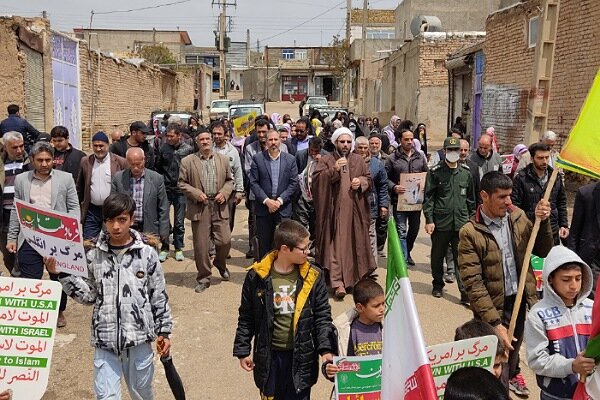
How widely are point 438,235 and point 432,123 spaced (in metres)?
20.0

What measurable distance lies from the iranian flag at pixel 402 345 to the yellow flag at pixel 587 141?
214cm

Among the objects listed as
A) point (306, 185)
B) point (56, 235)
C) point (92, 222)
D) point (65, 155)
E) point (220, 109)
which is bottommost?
point (92, 222)

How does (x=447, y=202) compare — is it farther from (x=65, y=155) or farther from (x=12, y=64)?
(x=12, y=64)

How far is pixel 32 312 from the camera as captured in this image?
12.4 feet

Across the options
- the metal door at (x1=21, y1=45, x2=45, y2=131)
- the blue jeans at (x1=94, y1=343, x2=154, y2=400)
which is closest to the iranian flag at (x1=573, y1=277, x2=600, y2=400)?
the blue jeans at (x1=94, y1=343, x2=154, y2=400)

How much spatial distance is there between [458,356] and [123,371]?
215 cm

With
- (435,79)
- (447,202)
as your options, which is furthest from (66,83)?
(435,79)

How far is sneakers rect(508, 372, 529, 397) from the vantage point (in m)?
4.88

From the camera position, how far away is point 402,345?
2.19 m

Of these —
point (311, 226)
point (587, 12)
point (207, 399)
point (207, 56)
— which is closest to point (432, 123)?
point (587, 12)

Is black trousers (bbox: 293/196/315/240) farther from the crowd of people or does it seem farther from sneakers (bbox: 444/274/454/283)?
sneakers (bbox: 444/274/454/283)

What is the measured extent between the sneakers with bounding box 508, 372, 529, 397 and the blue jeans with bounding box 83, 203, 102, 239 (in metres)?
4.57

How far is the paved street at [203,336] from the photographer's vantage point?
201 inches

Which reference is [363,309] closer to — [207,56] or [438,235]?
[438,235]
